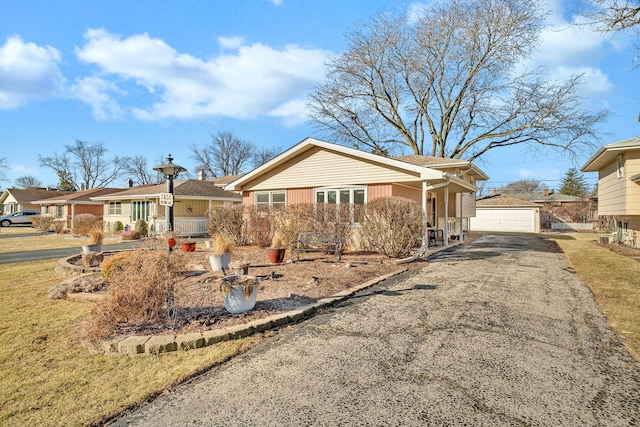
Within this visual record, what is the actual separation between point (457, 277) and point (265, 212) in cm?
718

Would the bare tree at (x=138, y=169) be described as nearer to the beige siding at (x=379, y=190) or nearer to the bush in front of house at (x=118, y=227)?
the bush in front of house at (x=118, y=227)

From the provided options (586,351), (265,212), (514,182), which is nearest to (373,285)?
(586,351)

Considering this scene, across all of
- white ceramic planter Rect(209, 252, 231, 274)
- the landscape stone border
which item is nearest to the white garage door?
white ceramic planter Rect(209, 252, 231, 274)

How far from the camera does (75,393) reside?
2.80m

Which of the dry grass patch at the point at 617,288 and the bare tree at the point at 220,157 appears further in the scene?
the bare tree at the point at 220,157

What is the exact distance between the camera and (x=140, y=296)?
163 inches

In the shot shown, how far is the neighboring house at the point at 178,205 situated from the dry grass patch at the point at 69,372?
16.1m

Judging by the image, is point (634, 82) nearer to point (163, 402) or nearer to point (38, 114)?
point (163, 402)

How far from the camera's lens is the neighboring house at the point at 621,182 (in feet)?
40.2

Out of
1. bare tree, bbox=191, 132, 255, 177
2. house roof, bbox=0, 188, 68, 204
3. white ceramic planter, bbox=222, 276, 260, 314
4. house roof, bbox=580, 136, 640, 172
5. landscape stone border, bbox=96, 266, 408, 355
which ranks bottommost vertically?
landscape stone border, bbox=96, 266, 408, 355

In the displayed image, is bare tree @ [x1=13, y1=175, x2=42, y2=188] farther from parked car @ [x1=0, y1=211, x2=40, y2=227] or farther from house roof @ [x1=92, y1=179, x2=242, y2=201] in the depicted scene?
house roof @ [x1=92, y1=179, x2=242, y2=201]

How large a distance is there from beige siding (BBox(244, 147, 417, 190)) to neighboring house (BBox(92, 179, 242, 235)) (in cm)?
857

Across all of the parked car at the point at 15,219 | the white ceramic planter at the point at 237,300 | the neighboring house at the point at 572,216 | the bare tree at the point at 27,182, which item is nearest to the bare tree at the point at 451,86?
the neighboring house at the point at 572,216

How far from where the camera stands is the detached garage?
29844 millimetres
